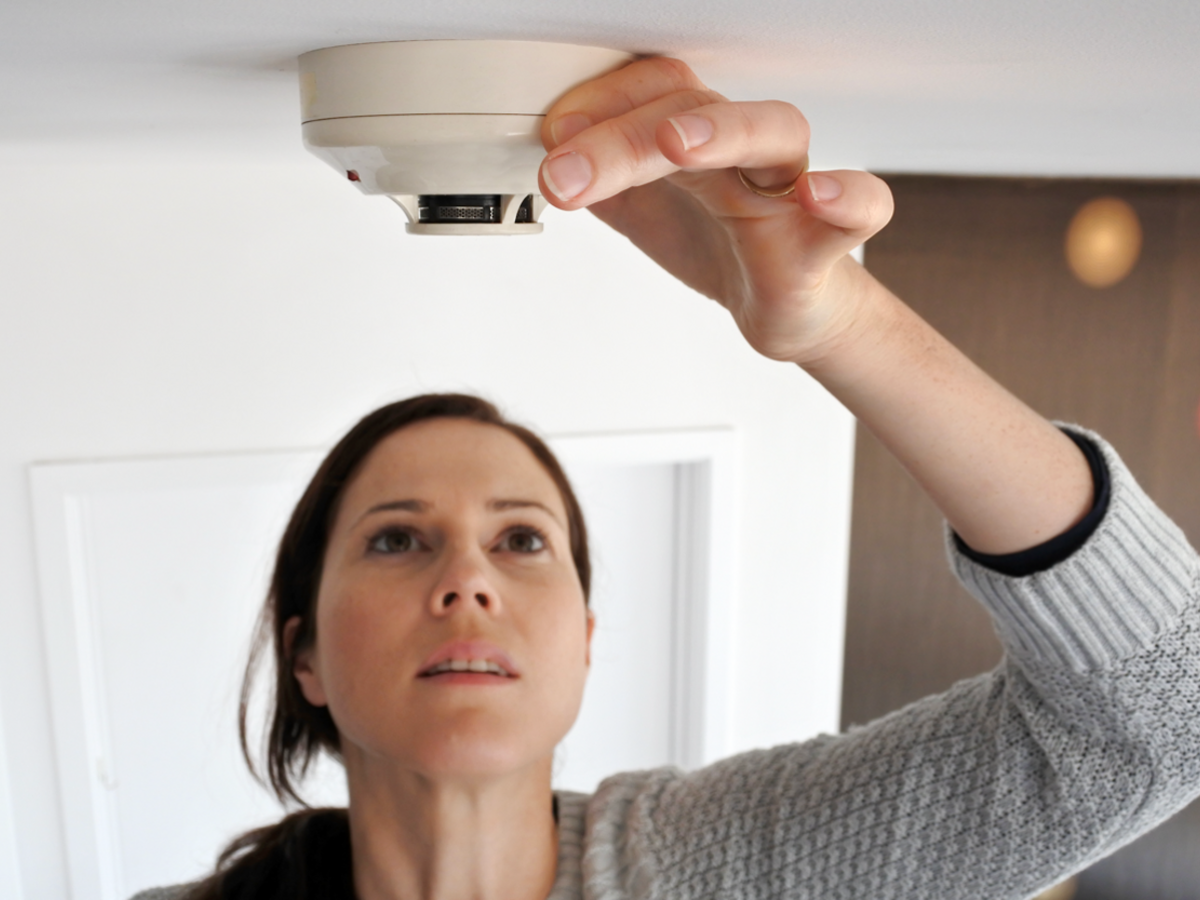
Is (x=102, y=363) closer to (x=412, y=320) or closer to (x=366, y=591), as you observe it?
(x=412, y=320)

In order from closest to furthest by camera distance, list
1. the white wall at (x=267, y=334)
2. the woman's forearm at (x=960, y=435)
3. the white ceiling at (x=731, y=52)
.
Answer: the white ceiling at (x=731, y=52) → the woman's forearm at (x=960, y=435) → the white wall at (x=267, y=334)

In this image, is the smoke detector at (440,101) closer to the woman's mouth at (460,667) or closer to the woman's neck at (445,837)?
the woman's mouth at (460,667)

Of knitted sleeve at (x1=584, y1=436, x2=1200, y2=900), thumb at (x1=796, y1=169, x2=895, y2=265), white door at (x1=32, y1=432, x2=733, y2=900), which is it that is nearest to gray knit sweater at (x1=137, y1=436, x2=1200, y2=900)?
knitted sleeve at (x1=584, y1=436, x2=1200, y2=900)

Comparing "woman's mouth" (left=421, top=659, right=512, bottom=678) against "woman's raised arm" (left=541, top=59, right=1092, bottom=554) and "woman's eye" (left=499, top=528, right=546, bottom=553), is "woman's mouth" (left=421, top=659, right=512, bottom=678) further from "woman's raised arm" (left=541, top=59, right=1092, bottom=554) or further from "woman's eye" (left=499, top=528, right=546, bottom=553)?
"woman's raised arm" (left=541, top=59, right=1092, bottom=554)

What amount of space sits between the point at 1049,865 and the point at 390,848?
680 mm

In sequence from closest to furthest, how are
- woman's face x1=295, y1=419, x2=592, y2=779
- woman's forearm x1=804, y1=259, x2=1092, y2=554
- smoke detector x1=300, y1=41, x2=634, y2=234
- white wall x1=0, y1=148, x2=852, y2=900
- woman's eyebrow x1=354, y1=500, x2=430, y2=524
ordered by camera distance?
smoke detector x1=300, y1=41, x2=634, y2=234 < woman's forearm x1=804, y1=259, x2=1092, y2=554 < woman's face x1=295, y1=419, x2=592, y2=779 < woman's eyebrow x1=354, y1=500, x2=430, y2=524 < white wall x1=0, y1=148, x2=852, y2=900

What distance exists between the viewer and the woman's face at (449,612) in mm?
993

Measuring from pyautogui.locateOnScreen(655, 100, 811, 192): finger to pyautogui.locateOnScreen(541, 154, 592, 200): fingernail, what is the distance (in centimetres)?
4

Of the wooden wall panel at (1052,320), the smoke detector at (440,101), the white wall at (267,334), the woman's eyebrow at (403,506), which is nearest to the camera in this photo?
the smoke detector at (440,101)

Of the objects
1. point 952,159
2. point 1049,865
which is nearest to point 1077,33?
point 1049,865

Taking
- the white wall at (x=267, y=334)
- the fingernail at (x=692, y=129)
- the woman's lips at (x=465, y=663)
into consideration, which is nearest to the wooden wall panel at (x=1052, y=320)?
the white wall at (x=267, y=334)

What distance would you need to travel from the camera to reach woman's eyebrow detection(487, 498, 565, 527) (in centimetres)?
113

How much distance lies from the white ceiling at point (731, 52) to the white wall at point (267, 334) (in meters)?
0.60

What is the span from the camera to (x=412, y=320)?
5.29 ft
